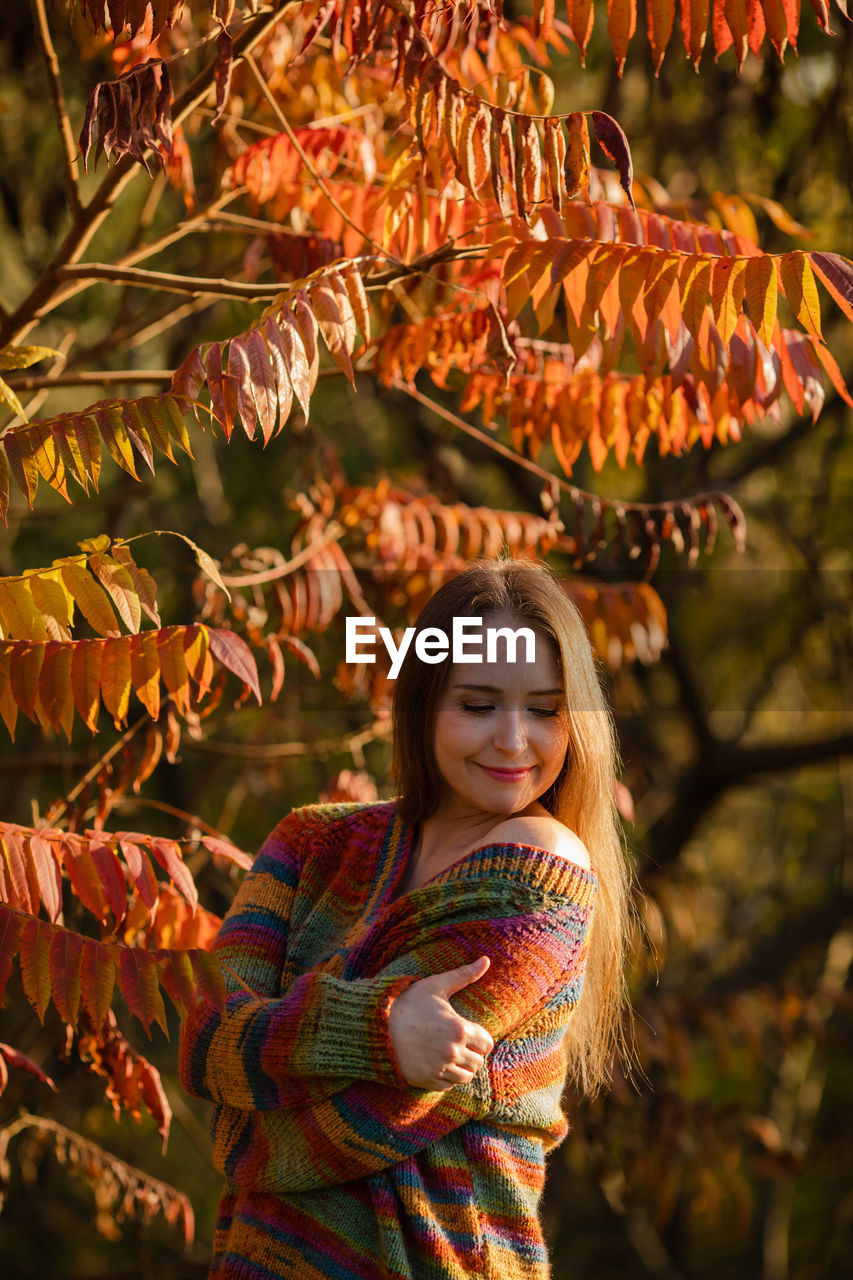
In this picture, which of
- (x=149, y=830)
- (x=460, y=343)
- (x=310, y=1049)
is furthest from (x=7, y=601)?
(x=149, y=830)

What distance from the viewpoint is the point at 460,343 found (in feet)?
9.75

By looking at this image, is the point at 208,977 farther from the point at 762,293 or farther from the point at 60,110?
the point at 60,110

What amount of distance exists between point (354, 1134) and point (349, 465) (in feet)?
18.7

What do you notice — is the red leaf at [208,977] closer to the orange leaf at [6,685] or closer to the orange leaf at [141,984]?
the orange leaf at [141,984]

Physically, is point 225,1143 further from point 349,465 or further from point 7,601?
point 349,465

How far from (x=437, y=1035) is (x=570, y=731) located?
0.57m

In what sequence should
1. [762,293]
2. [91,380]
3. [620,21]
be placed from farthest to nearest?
[91,380], [620,21], [762,293]

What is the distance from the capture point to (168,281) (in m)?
2.77

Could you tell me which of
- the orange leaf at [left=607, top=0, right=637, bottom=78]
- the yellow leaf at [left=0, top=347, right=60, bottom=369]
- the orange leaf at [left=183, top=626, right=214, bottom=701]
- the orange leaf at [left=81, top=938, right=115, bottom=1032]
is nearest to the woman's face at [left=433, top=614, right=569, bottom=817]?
the orange leaf at [left=183, top=626, right=214, bottom=701]

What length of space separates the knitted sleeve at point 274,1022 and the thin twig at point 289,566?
1103 millimetres

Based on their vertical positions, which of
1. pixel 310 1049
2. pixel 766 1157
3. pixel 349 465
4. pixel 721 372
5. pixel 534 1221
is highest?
pixel 349 465

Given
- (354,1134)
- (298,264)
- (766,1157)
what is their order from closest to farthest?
(354,1134) → (298,264) → (766,1157)

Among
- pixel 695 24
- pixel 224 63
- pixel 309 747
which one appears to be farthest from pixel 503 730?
pixel 309 747

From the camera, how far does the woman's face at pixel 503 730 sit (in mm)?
2117
